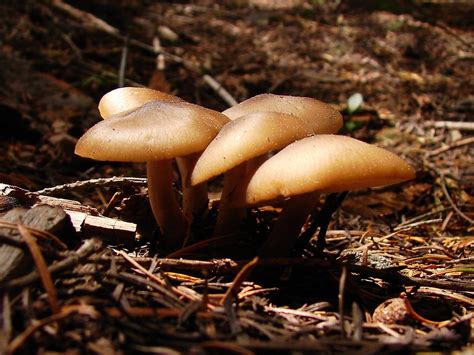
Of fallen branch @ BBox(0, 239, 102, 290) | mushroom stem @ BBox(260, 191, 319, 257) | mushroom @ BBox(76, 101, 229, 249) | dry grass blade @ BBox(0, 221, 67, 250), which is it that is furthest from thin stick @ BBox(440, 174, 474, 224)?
dry grass blade @ BBox(0, 221, 67, 250)

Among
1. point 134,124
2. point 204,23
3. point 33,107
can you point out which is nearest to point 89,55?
point 33,107

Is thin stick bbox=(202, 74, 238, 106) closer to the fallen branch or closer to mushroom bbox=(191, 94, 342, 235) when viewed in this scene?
mushroom bbox=(191, 94, 342, 235)

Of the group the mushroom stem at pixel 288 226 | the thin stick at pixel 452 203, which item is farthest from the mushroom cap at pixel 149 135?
the thin stick at pixel 452 203

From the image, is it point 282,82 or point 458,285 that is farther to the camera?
point 282,82

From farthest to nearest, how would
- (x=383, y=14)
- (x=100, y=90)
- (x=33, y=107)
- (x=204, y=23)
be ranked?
(x=383, y=14) < (x=204, y=23) < (x=100, y=90) < (x=33, y=107)

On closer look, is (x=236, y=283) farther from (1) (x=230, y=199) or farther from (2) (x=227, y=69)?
(2) (x=227, y=69)

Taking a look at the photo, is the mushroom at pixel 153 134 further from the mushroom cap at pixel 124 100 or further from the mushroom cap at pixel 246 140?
the mushroom cap at pixel 124 100

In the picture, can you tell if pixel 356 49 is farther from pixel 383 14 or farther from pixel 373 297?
pixel 373 297
